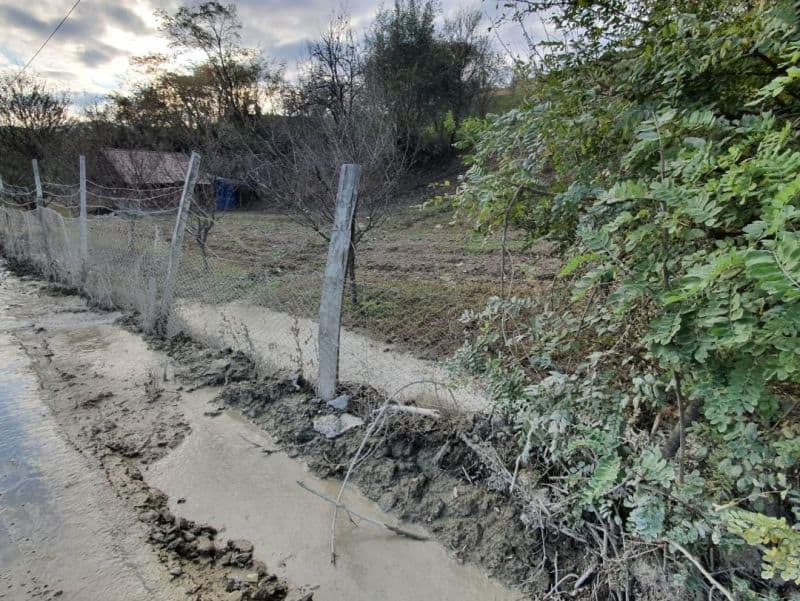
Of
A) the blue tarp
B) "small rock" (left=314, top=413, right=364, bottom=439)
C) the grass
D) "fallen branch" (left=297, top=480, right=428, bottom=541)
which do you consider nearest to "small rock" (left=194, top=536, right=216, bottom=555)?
"fallen branch" (left=297, top=480, right=428, bottom=541)

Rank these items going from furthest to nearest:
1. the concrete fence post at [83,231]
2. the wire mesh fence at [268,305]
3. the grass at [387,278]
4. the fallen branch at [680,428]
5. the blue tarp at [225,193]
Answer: the blue tarp at [225,193] < the concrete fence post at [83,231] < the grass at [387,278] < the wire mesh fence at [268,305] < the fallen branch at [680,428]

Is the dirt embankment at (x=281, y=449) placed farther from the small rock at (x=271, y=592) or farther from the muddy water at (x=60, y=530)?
the muddy water at (x=60, y=530)

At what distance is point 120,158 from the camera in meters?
12.4

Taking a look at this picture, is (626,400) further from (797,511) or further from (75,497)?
(75,497)

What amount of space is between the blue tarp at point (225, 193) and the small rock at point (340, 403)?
8.19 metres

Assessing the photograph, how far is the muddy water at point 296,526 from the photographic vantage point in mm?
2238

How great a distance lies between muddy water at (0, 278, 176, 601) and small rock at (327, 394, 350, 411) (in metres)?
1.54

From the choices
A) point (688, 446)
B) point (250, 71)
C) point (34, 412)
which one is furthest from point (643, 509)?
point (250, 71)

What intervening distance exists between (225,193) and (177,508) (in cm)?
1625

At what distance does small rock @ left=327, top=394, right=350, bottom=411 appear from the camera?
3.63m

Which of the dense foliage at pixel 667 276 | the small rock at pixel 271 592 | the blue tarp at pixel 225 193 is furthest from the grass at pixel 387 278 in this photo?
the small rock at pixel 271 592

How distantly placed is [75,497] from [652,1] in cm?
416

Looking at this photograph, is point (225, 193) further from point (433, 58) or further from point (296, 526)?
point (296, 526)

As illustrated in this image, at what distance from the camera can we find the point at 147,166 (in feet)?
38.8
